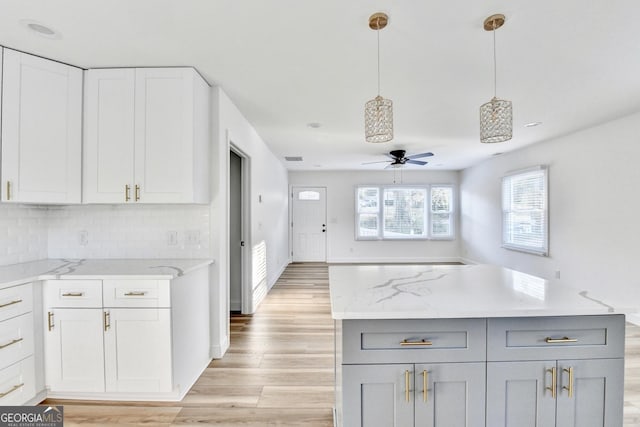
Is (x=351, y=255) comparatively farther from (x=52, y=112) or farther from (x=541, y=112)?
(x=52, y=112)

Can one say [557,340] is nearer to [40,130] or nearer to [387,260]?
[40,130]

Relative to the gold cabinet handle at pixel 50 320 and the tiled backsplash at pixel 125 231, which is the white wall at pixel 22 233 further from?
the gold cabinet handle at pixel 50 320

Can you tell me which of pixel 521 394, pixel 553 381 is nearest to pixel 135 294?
pixel 521 394

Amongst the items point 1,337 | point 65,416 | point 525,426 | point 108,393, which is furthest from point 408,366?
point 1,337

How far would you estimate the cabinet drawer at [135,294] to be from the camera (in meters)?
2.05

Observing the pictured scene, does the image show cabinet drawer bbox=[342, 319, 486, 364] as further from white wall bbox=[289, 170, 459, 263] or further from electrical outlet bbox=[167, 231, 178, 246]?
white wall bbox=[289, 170, 459, 263]

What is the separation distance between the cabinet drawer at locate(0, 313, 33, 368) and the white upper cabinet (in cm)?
96

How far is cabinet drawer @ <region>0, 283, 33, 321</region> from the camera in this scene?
6.00 feet

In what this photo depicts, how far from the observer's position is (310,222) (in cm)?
801

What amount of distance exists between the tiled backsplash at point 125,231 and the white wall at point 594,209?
3.99 meters

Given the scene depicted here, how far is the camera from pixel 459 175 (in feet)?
26.2

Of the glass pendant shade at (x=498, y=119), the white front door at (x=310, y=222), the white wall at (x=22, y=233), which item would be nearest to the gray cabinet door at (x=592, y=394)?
the glass pendant shade at (x=498, y=119)

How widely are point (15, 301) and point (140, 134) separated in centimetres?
135

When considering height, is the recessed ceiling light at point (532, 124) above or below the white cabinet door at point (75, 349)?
above
